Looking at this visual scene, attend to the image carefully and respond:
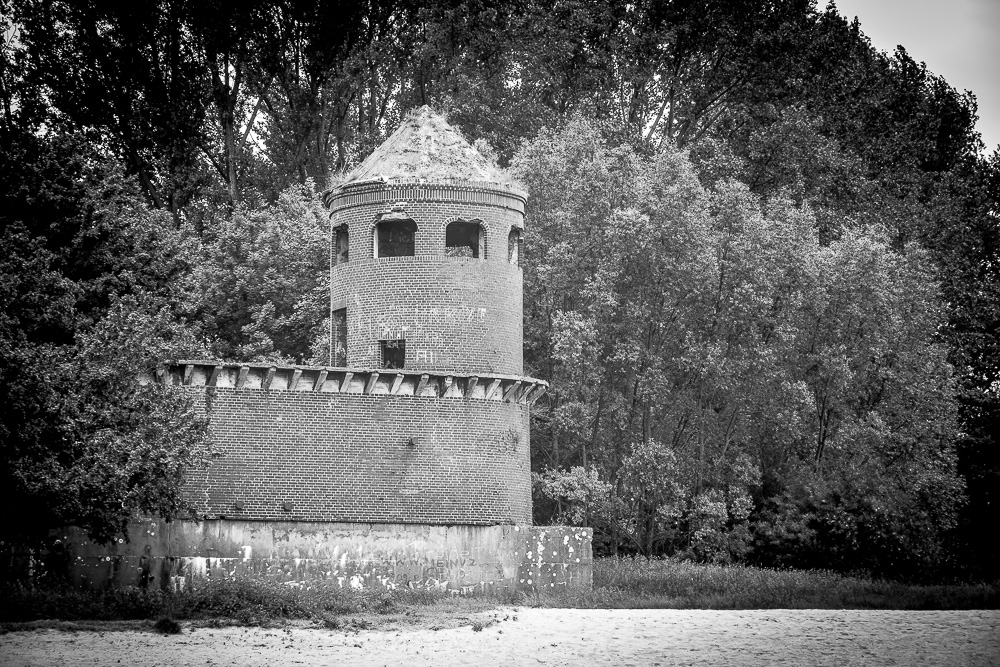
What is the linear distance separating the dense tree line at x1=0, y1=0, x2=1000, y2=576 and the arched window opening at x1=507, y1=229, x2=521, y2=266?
5.14 metres

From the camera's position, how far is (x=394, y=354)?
43344 millimetres

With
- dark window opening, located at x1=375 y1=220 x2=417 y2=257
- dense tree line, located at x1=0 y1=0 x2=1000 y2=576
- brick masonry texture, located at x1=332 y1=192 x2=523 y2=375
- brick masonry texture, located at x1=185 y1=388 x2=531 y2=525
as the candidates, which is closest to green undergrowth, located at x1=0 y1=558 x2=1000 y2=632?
brick masonry texture, located at x1=185 y1=388 x2=531 y2=525

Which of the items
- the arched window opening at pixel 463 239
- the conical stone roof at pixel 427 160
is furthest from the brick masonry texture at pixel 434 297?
the arched window opening at pixel 463 239

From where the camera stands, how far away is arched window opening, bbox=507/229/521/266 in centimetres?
4412

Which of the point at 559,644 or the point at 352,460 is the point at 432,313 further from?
the point at 559,644

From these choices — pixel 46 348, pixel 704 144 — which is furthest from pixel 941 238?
pixel 46 348

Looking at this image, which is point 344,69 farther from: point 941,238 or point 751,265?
point 941,238

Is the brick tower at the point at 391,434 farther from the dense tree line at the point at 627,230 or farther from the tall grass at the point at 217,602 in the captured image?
the dense tree line at the point at 627,230

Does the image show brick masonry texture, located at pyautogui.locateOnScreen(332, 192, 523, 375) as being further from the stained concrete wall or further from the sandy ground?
the sandy ground

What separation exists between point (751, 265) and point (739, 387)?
399 cm

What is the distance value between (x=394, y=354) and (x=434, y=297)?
226 centimetres

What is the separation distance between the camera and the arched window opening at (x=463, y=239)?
46188 mm

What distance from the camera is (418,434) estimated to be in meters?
40.2

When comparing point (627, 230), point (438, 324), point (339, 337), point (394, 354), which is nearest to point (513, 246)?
point (438, 324)
